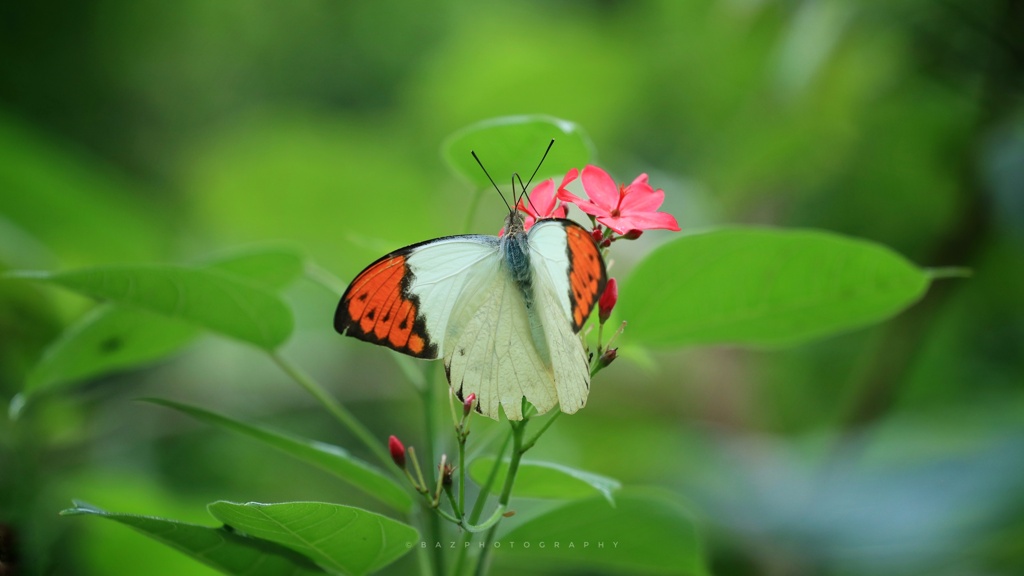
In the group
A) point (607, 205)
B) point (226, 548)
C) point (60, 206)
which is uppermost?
point (60, 206)

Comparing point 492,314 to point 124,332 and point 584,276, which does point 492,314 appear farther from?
point 124,332

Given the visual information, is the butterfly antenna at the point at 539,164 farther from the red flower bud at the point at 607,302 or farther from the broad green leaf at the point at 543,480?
the broad green leaf at the point at 543,480

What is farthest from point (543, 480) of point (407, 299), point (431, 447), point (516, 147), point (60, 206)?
point (60, 206)

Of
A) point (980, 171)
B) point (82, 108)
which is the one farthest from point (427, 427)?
point (82, 108)

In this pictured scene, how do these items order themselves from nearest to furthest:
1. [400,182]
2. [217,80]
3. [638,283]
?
[638,283] < [400,182] < [217,80]

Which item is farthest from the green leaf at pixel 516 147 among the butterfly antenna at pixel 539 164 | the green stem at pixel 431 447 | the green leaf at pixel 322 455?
the green leaf at pixel 322 455

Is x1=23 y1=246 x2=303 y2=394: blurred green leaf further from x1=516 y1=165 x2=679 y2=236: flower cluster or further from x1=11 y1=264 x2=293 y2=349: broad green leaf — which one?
x1=516 y1=165 x2=679 y2=236: flower cluster

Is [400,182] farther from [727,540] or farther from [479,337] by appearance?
[479,337]
